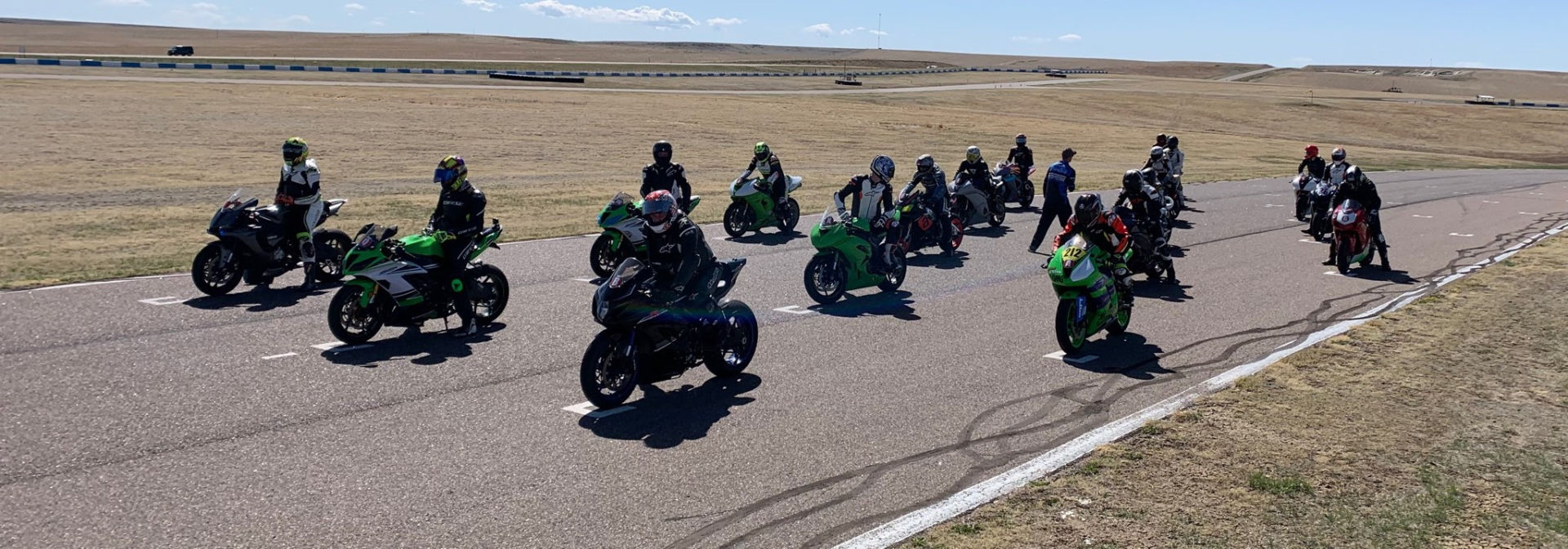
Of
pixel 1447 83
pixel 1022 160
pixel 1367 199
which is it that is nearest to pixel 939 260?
pixel 1367 199

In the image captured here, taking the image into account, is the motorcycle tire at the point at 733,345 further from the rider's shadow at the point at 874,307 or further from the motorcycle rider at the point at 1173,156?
the motorcycle rider at the point at 1173,156

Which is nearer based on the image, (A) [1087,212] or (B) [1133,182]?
(A) [1087,212]

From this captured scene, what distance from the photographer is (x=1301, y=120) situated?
258 feet

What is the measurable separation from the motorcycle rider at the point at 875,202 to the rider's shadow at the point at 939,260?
1752 mm

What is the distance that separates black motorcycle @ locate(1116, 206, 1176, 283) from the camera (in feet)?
53.1

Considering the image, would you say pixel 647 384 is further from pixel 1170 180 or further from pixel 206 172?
pixel 206 172

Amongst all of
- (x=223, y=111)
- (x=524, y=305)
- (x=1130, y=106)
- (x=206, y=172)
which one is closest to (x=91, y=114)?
(x=223, y=111)

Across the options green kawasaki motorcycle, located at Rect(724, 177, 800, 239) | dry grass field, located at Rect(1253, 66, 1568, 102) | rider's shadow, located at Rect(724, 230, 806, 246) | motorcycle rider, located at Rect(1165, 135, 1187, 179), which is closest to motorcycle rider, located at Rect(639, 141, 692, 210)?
rider's shadow, located at Rect(724, 230, 806, 246)

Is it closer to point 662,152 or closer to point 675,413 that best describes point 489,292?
point 675,413

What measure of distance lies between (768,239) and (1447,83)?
545 ft

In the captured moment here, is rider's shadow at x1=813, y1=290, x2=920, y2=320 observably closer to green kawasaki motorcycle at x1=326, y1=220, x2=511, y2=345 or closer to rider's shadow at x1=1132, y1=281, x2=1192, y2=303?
rider's shadow at x1=1132, y1=281, x2=1192, y2=303

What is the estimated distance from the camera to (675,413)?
9547 millimetres

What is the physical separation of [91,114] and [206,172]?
1586 centimetres

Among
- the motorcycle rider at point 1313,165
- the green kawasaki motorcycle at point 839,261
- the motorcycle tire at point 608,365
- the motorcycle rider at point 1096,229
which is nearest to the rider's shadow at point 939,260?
the green kawasaki motorcycle at point 839,261
